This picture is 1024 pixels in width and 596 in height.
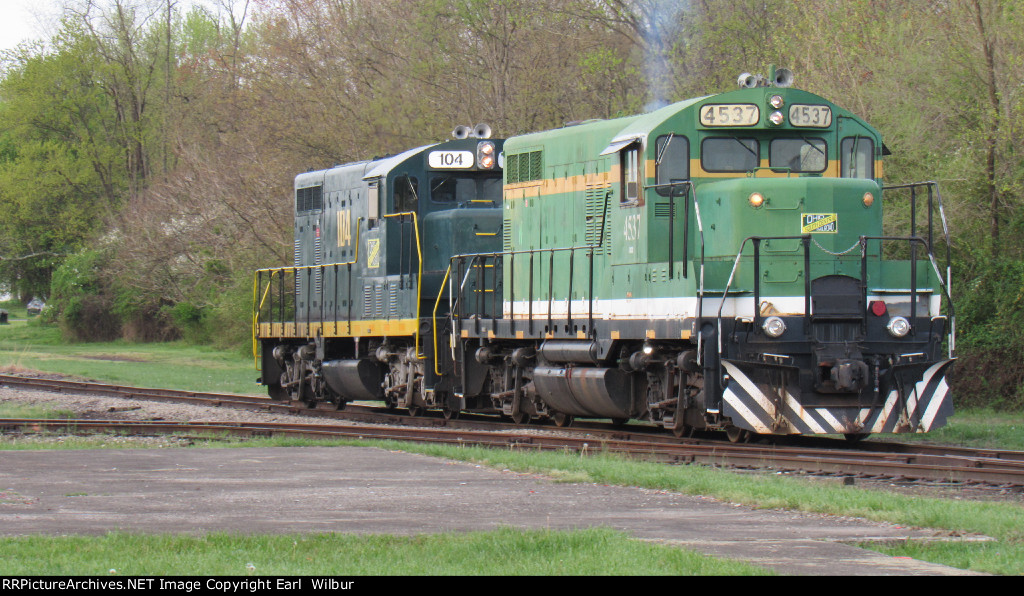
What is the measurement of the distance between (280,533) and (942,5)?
16806mm

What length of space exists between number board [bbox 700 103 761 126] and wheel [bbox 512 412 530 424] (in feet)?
17.3

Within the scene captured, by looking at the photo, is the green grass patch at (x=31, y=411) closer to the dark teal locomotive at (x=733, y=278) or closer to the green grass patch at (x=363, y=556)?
the dark teal locomotive at (x=733, y=278)

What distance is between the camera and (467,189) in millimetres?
18688

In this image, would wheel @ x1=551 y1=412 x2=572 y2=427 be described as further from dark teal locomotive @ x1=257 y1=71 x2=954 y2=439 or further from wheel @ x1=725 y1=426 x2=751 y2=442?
wheel @ x1=725 y1=426 x2=751 y2=442

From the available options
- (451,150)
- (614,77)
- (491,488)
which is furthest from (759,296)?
(614,77)

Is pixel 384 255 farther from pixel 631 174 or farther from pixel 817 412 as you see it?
pixel 817 412

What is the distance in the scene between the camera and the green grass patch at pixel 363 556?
6125 millimetres

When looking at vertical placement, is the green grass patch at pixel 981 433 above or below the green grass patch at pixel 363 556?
below

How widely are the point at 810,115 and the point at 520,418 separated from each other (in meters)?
5.83

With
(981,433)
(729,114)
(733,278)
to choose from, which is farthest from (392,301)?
(981,433)

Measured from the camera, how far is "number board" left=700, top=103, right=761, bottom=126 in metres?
13.4

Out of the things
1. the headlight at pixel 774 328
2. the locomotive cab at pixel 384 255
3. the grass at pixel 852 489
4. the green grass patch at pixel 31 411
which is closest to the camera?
the grass at pixel 852 489

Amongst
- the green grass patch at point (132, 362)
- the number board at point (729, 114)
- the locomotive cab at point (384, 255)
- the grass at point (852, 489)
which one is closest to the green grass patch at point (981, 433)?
the grass at point (852, 489)

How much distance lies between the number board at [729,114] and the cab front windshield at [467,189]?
5.80 metres
